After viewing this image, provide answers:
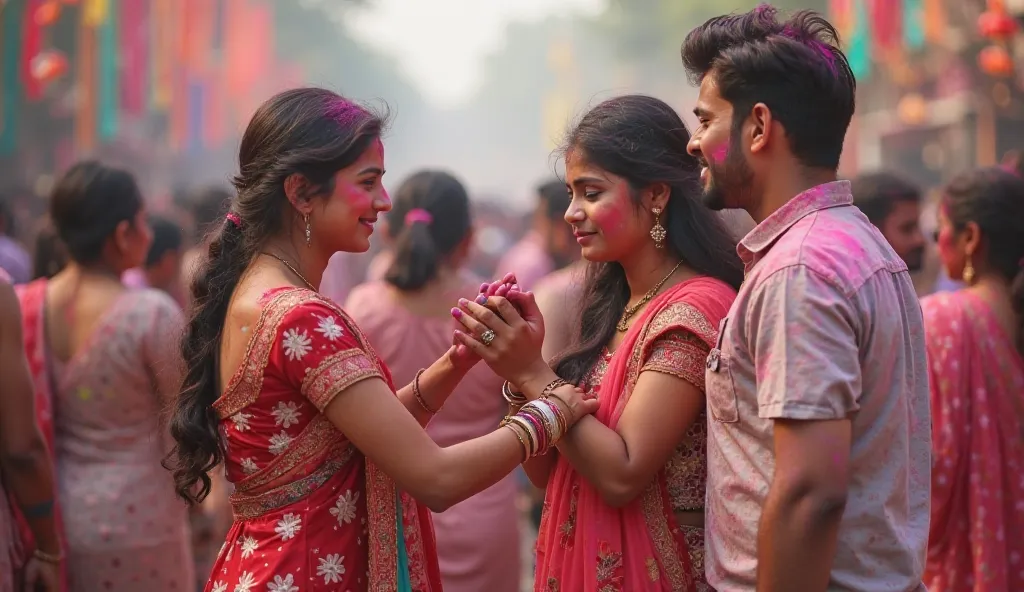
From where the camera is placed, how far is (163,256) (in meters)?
5.96

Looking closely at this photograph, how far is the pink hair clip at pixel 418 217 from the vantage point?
4922 millimetres

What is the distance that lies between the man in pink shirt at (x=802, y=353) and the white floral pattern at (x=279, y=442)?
99 cm

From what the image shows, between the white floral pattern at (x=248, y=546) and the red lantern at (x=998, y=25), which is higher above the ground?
the red lantern at (x=998, y=25)

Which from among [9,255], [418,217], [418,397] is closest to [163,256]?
[9,255]

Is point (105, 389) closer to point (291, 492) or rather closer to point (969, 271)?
point (291, 492)

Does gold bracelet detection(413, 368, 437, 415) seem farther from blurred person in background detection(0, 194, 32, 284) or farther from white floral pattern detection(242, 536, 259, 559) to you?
blurred person in background detection(0, 194, 32, 284)

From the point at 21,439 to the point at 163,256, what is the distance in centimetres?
275

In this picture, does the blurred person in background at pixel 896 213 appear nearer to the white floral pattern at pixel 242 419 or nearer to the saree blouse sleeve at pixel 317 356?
the saree blouse sleeve at pixel 317 356

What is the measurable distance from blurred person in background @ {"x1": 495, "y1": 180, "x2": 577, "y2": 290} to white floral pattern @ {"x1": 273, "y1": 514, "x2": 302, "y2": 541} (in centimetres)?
416

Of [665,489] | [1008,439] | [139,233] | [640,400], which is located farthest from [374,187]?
[1008,439]

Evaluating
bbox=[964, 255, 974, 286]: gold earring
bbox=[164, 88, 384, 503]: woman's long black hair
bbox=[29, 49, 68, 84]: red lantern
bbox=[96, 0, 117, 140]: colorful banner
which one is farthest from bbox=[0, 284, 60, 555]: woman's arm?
bbox=[96, 0, 117, 140]: colorful banner

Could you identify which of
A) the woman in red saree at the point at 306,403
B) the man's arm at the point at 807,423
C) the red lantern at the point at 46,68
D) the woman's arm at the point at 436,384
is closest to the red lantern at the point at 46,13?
the red lantern at the point at 46,68

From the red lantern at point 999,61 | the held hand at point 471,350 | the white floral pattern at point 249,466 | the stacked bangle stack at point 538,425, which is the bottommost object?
the white floral pattern at point 249,466

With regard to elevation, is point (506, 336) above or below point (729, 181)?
below
